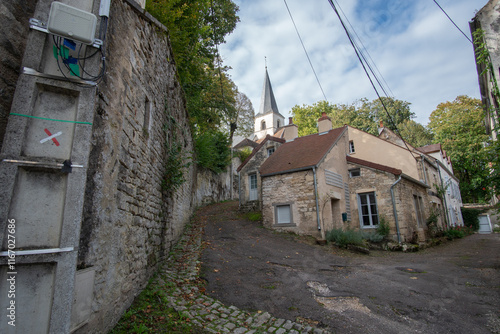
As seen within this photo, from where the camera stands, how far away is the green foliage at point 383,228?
39.4ft

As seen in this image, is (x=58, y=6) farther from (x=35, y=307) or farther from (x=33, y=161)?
(x=35, y=307)

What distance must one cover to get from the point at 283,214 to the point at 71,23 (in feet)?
35.9

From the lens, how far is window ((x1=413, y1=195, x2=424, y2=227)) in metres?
14.2

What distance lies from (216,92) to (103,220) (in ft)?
58.9

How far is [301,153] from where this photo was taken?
44.1ft

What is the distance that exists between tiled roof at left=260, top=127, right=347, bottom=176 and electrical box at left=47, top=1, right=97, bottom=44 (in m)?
10.1

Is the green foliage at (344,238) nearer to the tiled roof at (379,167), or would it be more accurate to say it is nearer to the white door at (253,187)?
the tiled roof at (379,167)

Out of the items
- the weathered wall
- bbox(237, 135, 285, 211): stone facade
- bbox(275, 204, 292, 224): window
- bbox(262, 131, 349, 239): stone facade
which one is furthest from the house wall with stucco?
the weathered wall

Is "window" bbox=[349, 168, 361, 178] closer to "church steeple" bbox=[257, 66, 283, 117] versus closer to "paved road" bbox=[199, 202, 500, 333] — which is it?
"paved road" bbox=[199, 202, 500, 333]

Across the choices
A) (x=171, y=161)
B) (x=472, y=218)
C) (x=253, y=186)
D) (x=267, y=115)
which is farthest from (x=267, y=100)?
(x=171, y=161)

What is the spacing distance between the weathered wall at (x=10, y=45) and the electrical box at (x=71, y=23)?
606mm

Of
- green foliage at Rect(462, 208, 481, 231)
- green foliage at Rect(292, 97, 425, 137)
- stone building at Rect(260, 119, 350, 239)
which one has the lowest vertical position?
green foliage at Rect(462, 208, 481, 231)

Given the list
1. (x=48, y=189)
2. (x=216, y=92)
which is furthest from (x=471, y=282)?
(x=216, y=92)

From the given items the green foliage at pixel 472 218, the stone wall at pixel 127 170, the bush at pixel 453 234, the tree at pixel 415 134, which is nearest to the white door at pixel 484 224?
the green foliage at pixel 472 218
